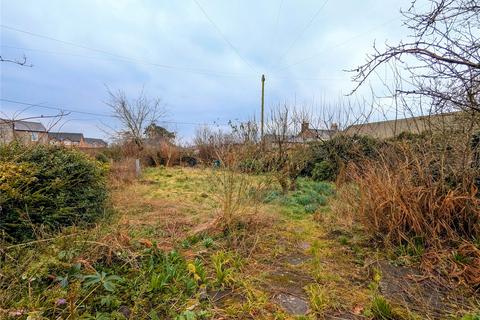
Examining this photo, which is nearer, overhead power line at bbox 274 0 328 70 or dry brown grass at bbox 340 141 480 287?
dry brown grass at bbox 340 141 480 287

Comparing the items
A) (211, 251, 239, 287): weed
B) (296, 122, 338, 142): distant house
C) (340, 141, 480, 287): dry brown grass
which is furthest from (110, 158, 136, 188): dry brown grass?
(340, 141, 480, 287): dry brown grass

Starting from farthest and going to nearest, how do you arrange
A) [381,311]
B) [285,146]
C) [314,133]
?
[314,133]
[285,146]
[381,311]

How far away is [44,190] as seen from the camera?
12.9ft

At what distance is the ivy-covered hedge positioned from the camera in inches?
135

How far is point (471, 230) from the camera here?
10.1 ft

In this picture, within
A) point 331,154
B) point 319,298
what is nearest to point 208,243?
point 319,298

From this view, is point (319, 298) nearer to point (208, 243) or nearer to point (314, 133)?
point (208, 243)

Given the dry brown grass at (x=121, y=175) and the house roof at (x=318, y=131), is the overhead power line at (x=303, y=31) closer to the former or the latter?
the house roof at (x=318, y=131)

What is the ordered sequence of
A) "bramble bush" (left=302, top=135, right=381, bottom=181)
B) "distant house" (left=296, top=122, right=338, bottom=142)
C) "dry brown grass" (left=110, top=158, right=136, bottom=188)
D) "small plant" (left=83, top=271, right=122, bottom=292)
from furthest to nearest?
1. "bramble bush" (left=302, top=135, right=381, bottom=181)
2. "distant house" (left=296, top=122, right=338, bottom=142)
3. "dry brown grass" (left=110, top=158, right=136, bottom=188)
4. "small plant" (left=83, top=271, right=122, bottom=292)

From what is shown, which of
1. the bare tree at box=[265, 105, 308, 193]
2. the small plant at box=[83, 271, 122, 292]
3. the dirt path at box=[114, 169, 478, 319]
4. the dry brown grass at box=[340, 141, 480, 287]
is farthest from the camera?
the bare tree at box=[265, 105, 308, 193]

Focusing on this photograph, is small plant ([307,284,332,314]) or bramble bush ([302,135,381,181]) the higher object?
bramble bush ([302,135,381,181])

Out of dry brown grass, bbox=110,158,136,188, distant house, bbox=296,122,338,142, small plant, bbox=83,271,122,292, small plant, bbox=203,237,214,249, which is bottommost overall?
small plant, bbox=203,237,214,249

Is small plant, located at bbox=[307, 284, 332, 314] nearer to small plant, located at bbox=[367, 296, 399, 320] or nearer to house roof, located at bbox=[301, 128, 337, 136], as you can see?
small plant, located at bbox=[367, 296, 399, 320]

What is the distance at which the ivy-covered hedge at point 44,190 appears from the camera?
3.43 m
